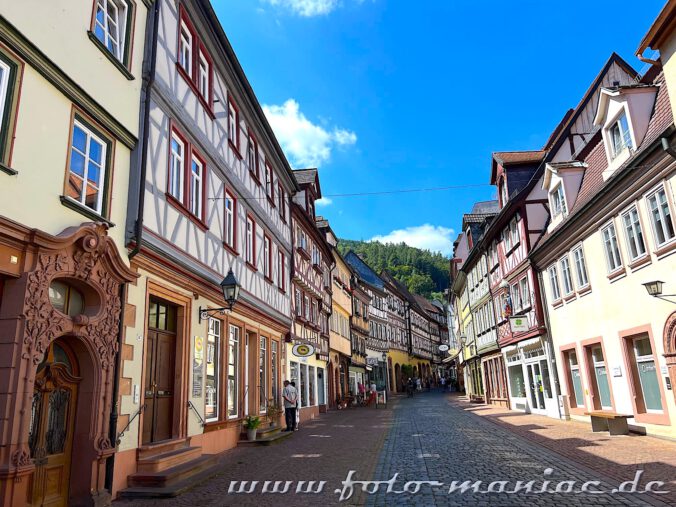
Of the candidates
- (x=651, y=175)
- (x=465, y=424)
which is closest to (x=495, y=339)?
(x=465, y=424)

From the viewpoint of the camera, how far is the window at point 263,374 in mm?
16328

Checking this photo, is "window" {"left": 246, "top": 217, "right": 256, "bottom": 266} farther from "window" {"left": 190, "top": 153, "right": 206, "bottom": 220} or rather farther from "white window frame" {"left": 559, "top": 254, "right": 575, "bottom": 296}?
"white window frame" {"left": 559, "top": 254, "right": 575, "bottom": 296}

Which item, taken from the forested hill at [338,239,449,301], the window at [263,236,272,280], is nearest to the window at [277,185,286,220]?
the window at [263,236,272,280]

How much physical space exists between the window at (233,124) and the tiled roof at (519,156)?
12608mm

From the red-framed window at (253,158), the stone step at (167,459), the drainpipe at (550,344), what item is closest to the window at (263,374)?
the red-framed window at (253,158)

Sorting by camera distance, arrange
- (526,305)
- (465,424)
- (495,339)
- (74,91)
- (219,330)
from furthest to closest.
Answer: (495,339), (526,305), (465,424), (219,330), (74,91)

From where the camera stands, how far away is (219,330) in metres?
12.9

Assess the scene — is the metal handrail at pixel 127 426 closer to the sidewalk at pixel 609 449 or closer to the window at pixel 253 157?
the sidewalk at pixel 609 449

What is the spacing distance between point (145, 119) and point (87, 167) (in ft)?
6.49

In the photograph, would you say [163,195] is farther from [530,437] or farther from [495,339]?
[495,339]

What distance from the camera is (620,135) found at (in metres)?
13.6

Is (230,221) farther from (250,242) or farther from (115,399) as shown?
(115,399)

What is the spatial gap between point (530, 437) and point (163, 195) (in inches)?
437

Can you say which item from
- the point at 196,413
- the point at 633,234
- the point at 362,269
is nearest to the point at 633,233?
the point at 633,234
